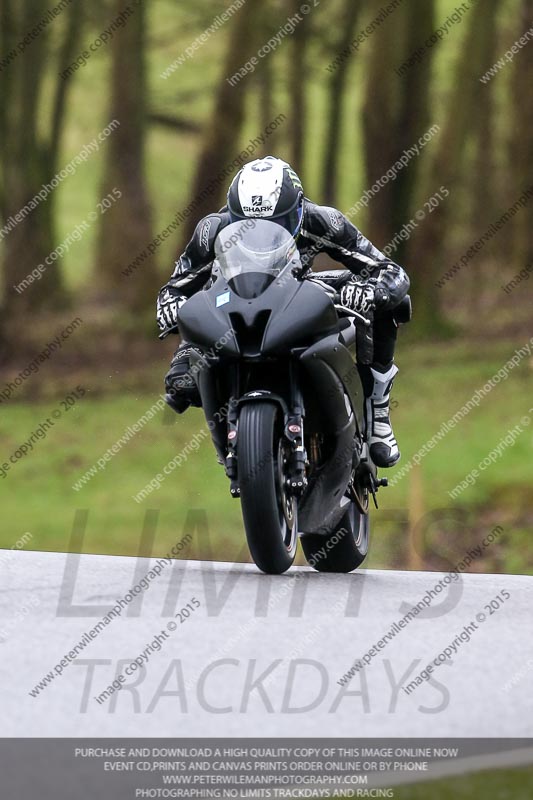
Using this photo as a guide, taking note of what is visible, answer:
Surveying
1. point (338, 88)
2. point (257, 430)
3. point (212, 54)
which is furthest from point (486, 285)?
point (257, 430)

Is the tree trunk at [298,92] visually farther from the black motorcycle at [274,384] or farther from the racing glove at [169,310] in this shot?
the black motorcycle at [274,384]

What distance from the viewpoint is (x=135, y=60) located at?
90.0 ft

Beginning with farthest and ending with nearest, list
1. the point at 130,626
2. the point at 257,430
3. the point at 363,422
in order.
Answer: the point at 363,422
the point at 257,430
the point at 130,626

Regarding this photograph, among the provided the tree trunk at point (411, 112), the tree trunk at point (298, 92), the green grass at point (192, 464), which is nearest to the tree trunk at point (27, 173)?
the green grass at point (192, 464)

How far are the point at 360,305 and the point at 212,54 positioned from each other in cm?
2319

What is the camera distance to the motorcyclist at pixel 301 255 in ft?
22.0

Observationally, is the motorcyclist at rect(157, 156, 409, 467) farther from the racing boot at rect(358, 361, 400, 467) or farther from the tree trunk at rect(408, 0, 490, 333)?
the tree trunk at rect(408, 0, 490, 333)

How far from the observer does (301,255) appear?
6.96m

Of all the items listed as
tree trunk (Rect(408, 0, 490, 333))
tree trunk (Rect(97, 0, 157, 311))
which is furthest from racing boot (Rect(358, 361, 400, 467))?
tree trunk (Rect(97, 0, 157, 311))

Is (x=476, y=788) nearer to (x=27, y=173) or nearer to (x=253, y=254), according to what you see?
(x=253, y=254)

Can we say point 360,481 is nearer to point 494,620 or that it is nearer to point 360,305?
point 360,305

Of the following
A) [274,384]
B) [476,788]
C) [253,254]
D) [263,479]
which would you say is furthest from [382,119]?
[476,788]

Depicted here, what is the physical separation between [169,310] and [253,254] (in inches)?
24.8

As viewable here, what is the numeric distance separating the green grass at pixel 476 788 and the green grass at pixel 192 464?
1298 cm
